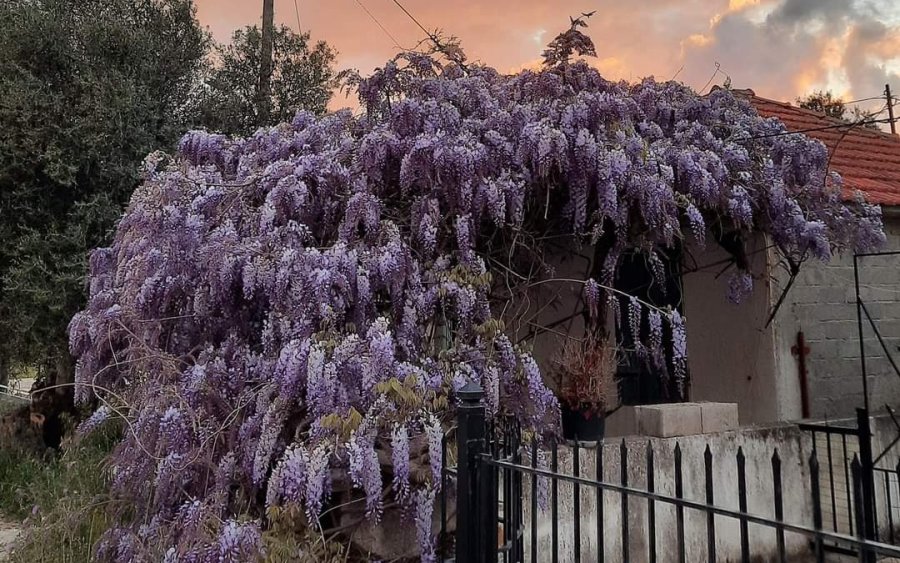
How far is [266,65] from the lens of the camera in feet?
27.5

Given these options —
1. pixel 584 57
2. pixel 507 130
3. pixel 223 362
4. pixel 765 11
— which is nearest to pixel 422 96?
pixel 507 130

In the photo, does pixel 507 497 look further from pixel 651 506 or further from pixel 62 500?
pixel 62 500

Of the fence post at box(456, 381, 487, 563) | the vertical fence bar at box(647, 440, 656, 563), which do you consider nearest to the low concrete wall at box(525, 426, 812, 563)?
the fence post at box(456, 381, 487, 563)

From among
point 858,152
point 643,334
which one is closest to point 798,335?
point 643,334

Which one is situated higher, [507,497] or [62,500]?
[507,497]

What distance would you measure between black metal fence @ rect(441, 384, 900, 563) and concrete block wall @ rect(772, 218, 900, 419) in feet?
3.18

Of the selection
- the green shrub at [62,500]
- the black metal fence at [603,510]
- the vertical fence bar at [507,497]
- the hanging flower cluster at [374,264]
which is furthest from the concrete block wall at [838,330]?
the green shrub at [62,500]

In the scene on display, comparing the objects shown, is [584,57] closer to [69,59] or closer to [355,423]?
[355,423]

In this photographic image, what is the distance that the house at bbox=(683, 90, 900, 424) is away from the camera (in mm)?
5879

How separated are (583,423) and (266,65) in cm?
608

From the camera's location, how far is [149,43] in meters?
7.39

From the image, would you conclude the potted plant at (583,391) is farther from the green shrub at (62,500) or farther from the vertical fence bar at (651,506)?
the green shrub at (62,500)

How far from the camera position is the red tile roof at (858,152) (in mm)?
Answer: 6651

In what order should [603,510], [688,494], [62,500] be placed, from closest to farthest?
[603,510] → [62,500] → [688,494]
